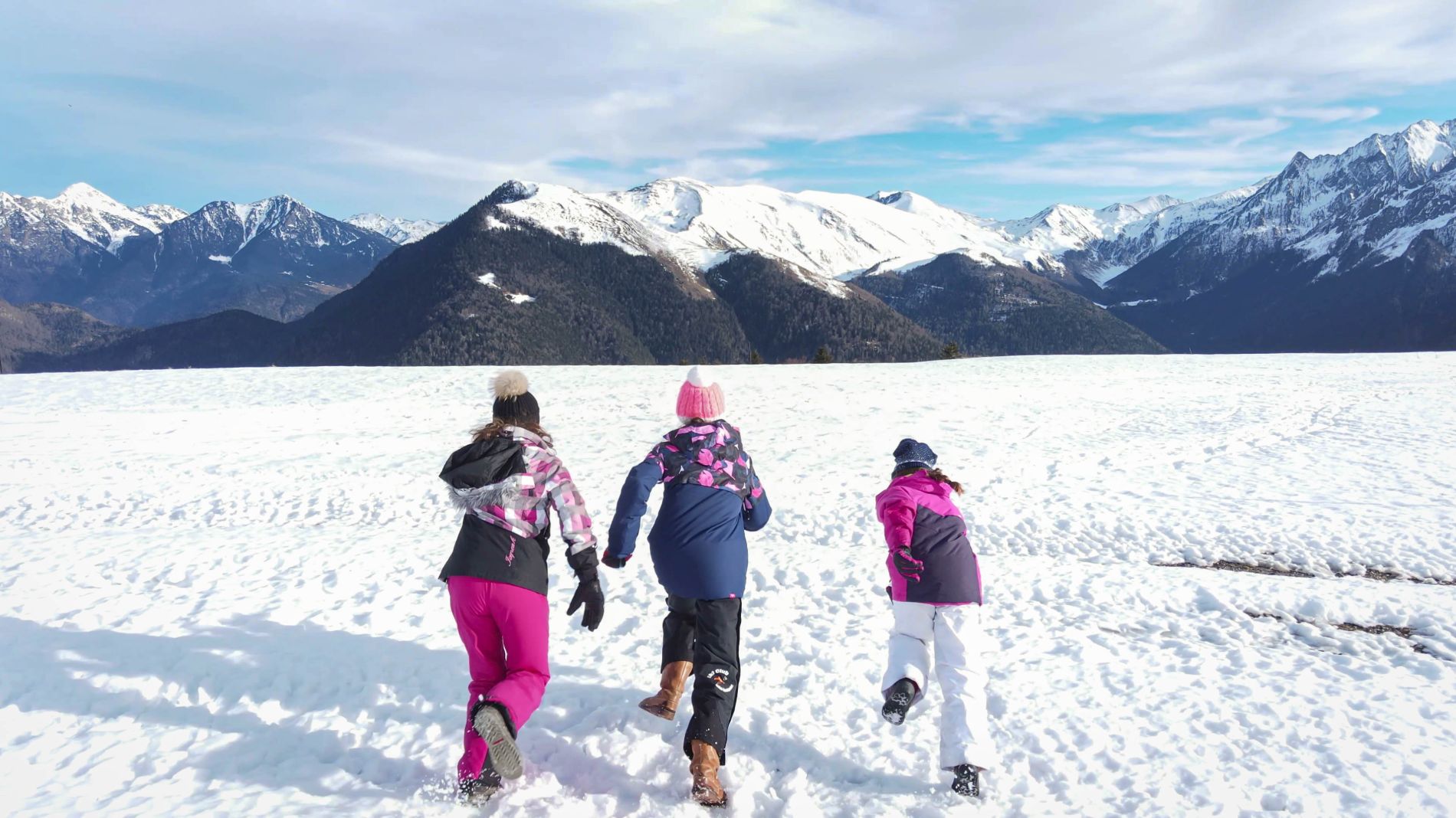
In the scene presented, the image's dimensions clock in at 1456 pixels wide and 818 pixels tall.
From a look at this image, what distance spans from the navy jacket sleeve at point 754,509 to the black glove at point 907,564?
3.28 ft

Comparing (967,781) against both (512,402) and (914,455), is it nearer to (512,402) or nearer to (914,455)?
(914,455)

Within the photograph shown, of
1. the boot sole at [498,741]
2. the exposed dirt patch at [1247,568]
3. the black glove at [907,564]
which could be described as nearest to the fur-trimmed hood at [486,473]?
the boot sole at [498,741]

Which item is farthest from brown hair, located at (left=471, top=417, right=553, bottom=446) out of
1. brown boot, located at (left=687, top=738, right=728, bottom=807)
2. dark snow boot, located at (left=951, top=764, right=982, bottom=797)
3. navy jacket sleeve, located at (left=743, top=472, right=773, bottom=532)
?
dark snow boot, located at (left=951, top=764, right=982, bottom=797)

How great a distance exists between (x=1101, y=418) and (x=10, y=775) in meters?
23.3

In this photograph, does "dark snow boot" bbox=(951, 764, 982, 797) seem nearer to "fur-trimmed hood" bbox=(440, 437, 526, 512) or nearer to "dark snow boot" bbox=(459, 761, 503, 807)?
"dark snow boot" bbox=(459, 761, 503, 807)

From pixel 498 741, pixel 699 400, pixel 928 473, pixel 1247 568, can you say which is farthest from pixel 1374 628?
pixel 498 741

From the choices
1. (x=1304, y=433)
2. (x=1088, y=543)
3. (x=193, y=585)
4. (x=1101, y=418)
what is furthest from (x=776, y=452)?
(x=1304, y=433)

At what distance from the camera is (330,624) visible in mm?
8352

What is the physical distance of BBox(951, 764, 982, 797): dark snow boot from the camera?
521 cm

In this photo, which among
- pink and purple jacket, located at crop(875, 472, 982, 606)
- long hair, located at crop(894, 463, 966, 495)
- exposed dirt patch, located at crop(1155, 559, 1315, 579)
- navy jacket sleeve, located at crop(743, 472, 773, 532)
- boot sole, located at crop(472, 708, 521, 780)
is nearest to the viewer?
boot sole, located at crop(472, 708, 521, 780)

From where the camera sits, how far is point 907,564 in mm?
5422

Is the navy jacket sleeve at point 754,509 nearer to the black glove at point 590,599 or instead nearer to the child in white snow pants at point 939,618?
the child in white snow pants at point 939,618

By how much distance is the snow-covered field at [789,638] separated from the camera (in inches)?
213

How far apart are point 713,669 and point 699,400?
191 centimetres
